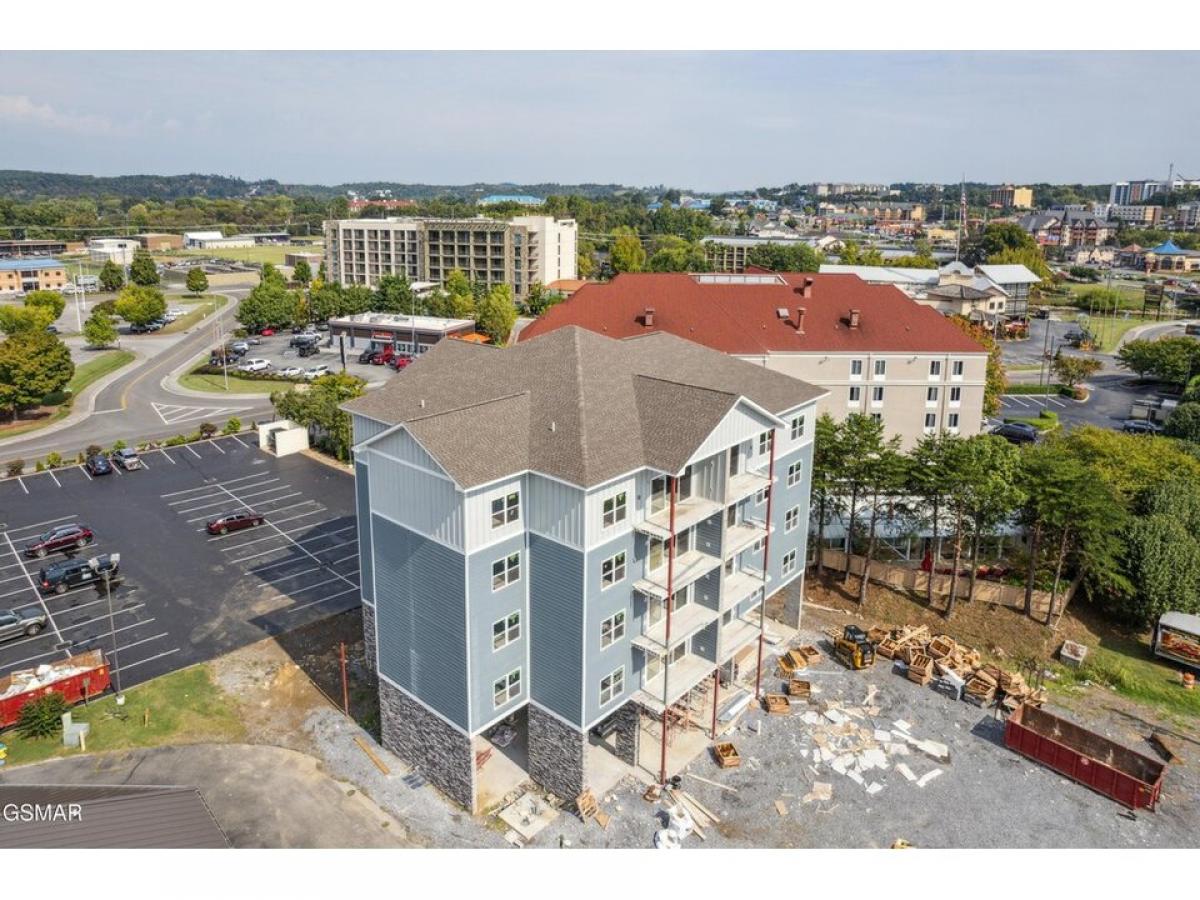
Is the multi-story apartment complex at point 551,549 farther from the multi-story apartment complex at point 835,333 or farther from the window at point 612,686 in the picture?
the multi-story apartment complex at point 835,333

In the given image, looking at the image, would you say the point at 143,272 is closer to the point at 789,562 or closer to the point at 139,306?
the point at 139,306

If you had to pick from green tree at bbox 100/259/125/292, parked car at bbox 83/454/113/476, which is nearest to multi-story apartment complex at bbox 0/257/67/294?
green tree at bbox 100/259/125/292

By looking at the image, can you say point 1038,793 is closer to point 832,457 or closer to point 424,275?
point 832,457

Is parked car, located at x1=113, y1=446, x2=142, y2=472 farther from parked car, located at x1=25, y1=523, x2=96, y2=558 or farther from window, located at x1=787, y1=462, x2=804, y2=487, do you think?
window, located at x1=787, y1=462, x2=804, y2=487

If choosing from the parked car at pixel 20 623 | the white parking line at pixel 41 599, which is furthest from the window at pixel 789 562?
the parked car at pixel 20 623

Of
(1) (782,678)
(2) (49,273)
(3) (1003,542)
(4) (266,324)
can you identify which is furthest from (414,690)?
(2) (49,273)

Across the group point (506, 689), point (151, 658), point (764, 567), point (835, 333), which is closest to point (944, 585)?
point (764, 567)
